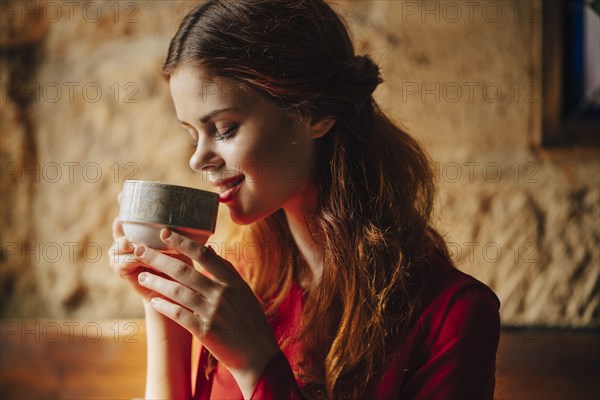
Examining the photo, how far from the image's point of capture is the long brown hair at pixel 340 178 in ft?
2.96

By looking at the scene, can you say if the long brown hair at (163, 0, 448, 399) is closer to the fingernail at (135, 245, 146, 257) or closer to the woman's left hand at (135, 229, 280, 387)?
the woman's left hand at (135, 229, 280, 387)

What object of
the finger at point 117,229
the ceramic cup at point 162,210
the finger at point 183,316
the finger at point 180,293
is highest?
the ceramic cup at point 162,210

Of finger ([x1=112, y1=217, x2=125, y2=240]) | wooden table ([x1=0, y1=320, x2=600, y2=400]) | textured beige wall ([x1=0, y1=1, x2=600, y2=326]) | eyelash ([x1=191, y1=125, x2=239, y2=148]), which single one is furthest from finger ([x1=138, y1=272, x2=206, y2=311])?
textured beige wall ([x1=0, y1=1, x2=600, y2=326])

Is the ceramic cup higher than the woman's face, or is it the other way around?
the woman's face

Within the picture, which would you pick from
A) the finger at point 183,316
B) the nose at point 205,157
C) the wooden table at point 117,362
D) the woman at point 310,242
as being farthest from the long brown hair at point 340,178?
the wooden table at point 117,362

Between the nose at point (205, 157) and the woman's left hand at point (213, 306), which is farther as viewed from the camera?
the nose at point (205, 157)

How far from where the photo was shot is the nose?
905 mm

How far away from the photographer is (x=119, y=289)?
6.31ft

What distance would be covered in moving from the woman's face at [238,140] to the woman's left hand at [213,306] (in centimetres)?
14

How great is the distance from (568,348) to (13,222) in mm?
1679

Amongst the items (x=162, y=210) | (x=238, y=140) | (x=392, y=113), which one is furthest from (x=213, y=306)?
(x=392, y=113)

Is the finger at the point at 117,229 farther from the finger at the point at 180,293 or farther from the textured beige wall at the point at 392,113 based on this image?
the textured beige wall at the point at 392,113

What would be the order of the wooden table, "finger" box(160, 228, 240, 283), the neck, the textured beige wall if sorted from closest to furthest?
1. "finger" box(160, 228, 240, 283)
2. the neck
3. the wooden table
4. the textured beige wall

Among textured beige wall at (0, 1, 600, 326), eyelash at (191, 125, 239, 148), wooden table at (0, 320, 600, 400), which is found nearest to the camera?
eyelash at (191, 125, 239, 148)
